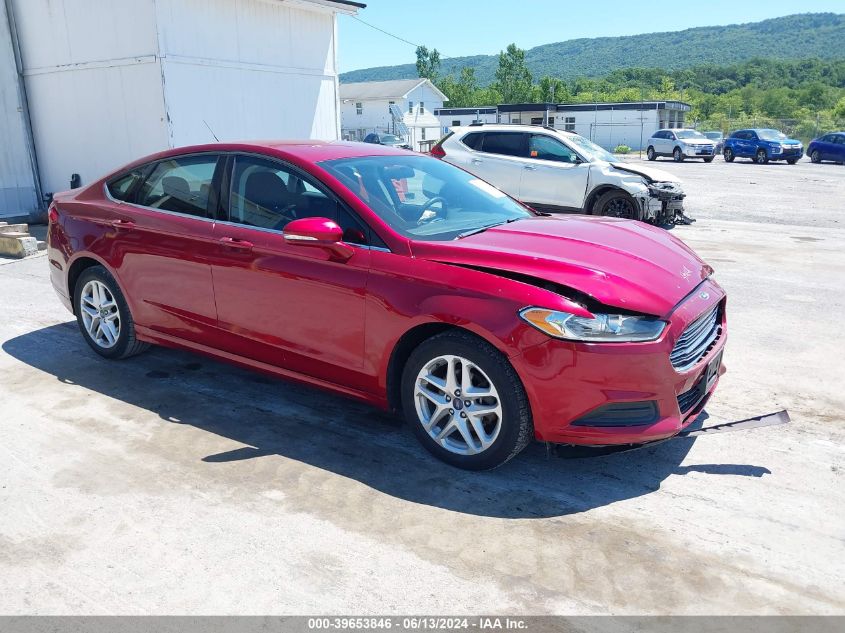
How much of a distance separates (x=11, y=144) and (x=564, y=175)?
32.9ft

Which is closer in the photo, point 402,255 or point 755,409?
point 402,255

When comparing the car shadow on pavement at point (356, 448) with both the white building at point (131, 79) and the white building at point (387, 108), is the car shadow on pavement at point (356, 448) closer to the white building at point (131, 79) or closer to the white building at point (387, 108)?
the white building at point (131, 79)

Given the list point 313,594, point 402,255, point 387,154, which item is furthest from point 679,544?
point 387,154

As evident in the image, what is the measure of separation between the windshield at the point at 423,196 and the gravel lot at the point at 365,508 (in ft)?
4.24

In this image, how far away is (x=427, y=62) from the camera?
394ft

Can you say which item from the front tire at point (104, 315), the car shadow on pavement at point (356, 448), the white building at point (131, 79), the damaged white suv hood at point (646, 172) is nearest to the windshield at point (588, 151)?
the damaged white suv hood at point (646, 172)

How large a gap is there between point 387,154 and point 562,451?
7.86 ft

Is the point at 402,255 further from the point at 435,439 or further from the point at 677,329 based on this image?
the point at 677,329

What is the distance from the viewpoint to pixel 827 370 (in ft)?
17.1

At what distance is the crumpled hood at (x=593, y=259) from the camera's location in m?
3.45

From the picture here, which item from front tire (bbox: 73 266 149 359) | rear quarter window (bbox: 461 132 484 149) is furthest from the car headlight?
rear quarter window (bbox: 461 132 484 149)

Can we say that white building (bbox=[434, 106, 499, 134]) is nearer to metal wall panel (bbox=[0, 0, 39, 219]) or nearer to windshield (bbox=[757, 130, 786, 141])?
windshield (bbox=[757, 130, 786, 141])

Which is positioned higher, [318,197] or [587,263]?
[318,197]

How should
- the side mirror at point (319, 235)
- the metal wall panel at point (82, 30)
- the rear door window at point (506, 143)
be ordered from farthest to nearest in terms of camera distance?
the rear door window at point (506, 143) → the metal wall panel at point (82, 30) → the side mirror at point (319, 235)
